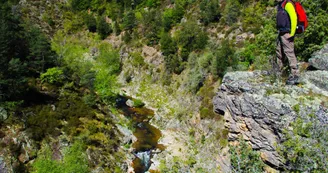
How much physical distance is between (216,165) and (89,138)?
29.3 meters

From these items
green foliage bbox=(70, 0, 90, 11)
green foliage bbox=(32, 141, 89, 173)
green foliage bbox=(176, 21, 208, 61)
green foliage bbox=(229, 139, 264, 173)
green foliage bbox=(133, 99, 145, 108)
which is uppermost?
green foliage bbox=(229, 139, 264, 173)

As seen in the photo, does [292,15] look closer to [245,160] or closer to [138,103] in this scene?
[245,160]

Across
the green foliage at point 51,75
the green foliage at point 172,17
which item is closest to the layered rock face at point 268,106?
the green foliage at point 51,75

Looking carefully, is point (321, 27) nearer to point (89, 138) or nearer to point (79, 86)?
point (89, 138)

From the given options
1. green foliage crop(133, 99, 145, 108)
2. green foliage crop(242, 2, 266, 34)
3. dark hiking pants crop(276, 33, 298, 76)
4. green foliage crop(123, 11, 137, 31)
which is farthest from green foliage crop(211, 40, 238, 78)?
green foliage crop(123, 11, 137, 31)

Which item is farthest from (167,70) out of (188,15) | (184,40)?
(188,15)

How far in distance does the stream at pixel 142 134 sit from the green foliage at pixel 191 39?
1652cm

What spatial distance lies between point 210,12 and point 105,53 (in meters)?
31.2

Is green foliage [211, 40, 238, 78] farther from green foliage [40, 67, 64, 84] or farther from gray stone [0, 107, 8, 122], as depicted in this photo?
gray stone [0, 107, 8, 122]

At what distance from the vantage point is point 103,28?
82875mm

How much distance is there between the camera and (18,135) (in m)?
33.2

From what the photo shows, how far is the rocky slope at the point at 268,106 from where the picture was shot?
870cm

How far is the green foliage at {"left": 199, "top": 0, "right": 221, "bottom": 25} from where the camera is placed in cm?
6166

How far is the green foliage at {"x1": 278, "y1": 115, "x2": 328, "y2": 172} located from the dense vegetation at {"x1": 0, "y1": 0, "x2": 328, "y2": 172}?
11 cm
